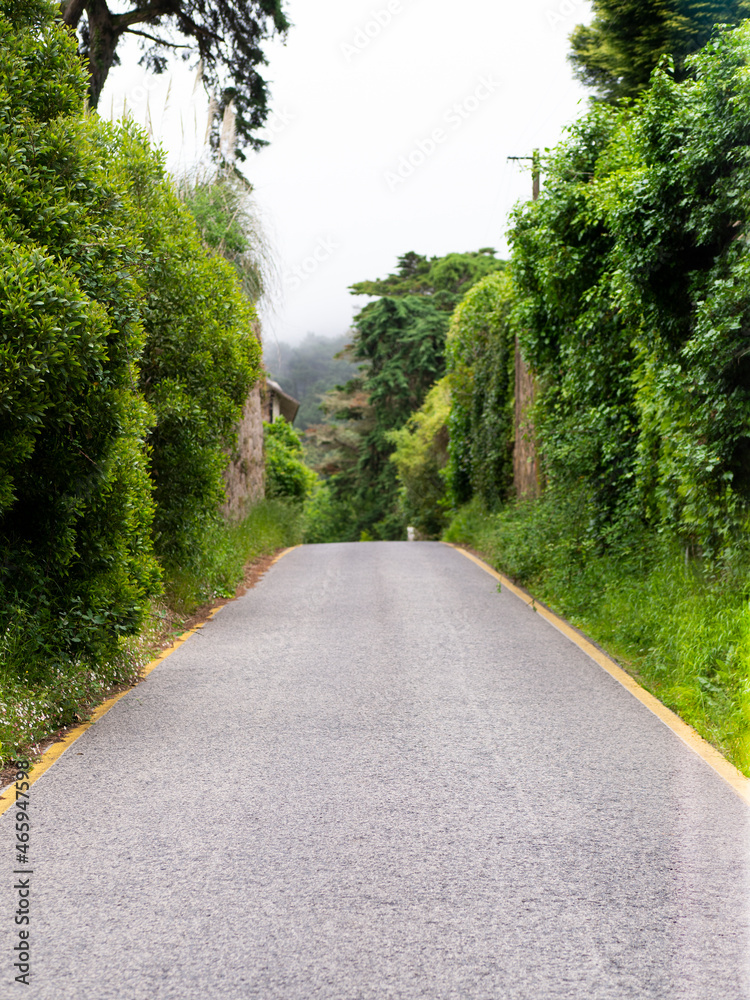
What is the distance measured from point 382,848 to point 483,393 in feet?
55.6

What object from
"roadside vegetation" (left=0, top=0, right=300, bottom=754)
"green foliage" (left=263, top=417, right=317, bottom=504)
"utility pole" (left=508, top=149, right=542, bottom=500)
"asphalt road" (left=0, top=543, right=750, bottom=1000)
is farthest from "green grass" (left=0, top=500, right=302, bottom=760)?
"green foliage" (left=263, top=417, right=317, bottom=504)

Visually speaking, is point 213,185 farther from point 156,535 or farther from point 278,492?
point 278,492

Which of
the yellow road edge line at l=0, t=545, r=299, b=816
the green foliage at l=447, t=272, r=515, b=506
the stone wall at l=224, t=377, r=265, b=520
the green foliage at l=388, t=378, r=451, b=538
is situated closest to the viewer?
the yellow road edge line at l=0, t=545, r=299, b=816

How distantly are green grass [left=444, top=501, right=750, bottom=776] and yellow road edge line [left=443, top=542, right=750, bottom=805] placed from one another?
6 cm

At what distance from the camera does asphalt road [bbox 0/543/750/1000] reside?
2945 mm

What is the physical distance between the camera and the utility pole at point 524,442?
1567 cm

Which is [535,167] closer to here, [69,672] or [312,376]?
[69,672]

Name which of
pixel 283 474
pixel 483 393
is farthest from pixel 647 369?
pixel 283 474

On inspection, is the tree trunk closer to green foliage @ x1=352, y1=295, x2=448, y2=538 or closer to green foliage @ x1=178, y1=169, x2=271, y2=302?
green foliage @ x1=178, y1=169, x2=271, y2=302

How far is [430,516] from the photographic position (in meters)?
29.7

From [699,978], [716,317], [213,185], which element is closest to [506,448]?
[213,185]

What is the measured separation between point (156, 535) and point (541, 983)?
711 centimetres

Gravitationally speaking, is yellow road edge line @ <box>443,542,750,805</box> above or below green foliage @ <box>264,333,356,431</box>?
below

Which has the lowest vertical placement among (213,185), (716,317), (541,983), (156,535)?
(541,983)
